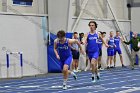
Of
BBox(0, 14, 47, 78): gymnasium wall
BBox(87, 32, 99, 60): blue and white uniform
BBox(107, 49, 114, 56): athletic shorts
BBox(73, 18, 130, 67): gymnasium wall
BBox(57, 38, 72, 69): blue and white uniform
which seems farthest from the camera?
BBox(107, 49, 114, 56): athletic shorts

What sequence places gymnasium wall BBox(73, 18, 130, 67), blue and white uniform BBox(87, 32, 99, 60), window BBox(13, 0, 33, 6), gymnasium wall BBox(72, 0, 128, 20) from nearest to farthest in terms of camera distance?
blue and white uniform BBox(87, 32, 99, 60)
window BBox(13, 0, 33, 6)
gymnasium wall BBox(73, 18, 130, 67)
gymnasium wall BBox(72, 0, 128, 20)

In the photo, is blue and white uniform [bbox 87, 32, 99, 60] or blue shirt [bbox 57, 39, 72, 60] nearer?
blue shirt [bbox 57, 39, 72, 60]

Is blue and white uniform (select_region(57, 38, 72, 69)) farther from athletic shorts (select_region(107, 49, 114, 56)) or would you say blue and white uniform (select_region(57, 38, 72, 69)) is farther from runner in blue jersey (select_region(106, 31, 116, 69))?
athletic shorts (select_region(107, 49, 114, 56))

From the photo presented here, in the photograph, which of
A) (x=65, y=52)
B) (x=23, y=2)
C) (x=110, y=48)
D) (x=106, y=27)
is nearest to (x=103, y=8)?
(x=106, y=27)

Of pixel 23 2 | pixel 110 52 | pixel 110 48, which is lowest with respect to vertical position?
pixel 110 52

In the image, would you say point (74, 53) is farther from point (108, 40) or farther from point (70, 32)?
point (108, 40)

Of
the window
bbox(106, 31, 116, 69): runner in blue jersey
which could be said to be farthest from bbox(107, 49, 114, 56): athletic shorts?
the window

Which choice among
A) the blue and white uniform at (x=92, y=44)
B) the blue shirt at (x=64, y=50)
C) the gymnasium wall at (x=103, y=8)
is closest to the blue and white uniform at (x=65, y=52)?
the blue shirt at (x=64, y=50)

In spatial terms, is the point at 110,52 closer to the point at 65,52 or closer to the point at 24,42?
the point at 24,42

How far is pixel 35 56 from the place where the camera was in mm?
19609

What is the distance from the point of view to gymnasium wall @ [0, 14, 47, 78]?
58.8 feet

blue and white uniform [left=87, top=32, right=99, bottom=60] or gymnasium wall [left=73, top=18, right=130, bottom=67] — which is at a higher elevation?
gymnasium wall [left=73, top=18, right=130, bottom=67]

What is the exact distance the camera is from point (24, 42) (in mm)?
18969

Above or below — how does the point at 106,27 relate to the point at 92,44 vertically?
above
